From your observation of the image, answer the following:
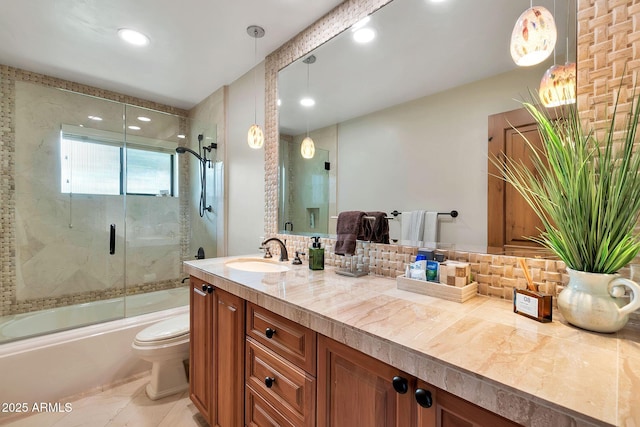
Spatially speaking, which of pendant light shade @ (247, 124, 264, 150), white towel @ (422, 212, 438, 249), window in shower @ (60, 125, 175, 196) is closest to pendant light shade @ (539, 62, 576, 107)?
white towel @ (422, 212, 438, 249)

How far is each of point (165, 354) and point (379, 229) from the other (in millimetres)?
1616

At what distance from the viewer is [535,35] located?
2.88 ft

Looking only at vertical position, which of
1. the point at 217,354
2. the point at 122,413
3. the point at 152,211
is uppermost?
the point at 152,211

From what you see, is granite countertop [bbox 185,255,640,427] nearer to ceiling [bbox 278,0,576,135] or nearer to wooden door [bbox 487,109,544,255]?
wooden door [bbox 487,109,544,255]

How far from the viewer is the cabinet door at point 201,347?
4.69ft

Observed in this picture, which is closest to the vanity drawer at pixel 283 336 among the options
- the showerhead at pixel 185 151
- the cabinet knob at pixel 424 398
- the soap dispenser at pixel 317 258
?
the cabinet knob at pixel 424 398

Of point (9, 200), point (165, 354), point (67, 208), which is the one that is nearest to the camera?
point (165, 354)

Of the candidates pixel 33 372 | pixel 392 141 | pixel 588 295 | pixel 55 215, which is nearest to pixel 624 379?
pixel 588 295

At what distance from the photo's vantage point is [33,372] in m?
1.73

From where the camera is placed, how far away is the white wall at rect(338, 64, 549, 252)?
3.51 ft

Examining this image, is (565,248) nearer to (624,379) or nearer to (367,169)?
(624,379)

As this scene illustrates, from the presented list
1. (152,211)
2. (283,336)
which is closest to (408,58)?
(283,336)

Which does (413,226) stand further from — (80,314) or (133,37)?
(80,314)

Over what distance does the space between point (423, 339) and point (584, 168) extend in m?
0.64
